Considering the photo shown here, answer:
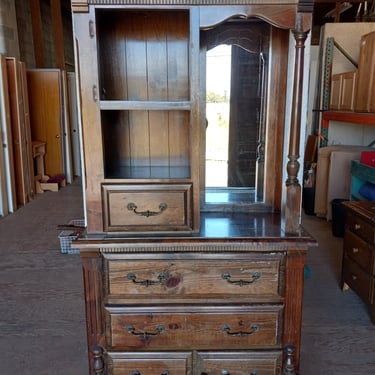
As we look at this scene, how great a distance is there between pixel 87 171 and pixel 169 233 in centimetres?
36

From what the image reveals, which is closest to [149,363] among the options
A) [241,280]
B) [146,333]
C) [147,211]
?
[146,333]

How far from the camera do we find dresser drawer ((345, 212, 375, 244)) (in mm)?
2389

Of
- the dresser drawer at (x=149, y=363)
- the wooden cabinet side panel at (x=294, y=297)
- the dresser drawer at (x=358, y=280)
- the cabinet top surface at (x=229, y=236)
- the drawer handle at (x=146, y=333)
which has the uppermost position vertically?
the cabinet top surface at (x=229, y=236)

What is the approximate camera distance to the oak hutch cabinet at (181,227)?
127cm

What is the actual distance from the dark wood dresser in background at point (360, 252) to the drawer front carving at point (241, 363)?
49.5 inches

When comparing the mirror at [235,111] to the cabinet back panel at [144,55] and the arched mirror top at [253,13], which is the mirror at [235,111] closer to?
the cabinet back panel at [144,55]

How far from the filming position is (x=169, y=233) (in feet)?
4.47

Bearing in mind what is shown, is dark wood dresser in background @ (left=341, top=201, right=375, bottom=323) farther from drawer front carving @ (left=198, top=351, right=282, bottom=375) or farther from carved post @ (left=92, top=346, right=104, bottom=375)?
carved post @ (left=92, top=346, right=104, bottom=375)

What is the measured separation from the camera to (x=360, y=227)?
8.28ft

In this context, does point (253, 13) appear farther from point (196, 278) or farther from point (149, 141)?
Answer: point (196, 278)

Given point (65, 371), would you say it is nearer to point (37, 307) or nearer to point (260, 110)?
point (37, 307)

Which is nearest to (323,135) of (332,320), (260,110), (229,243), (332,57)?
(332,57)

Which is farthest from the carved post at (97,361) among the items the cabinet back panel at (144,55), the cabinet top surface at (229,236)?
the cabinet back panel at (144,55)

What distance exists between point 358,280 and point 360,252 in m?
0.19
